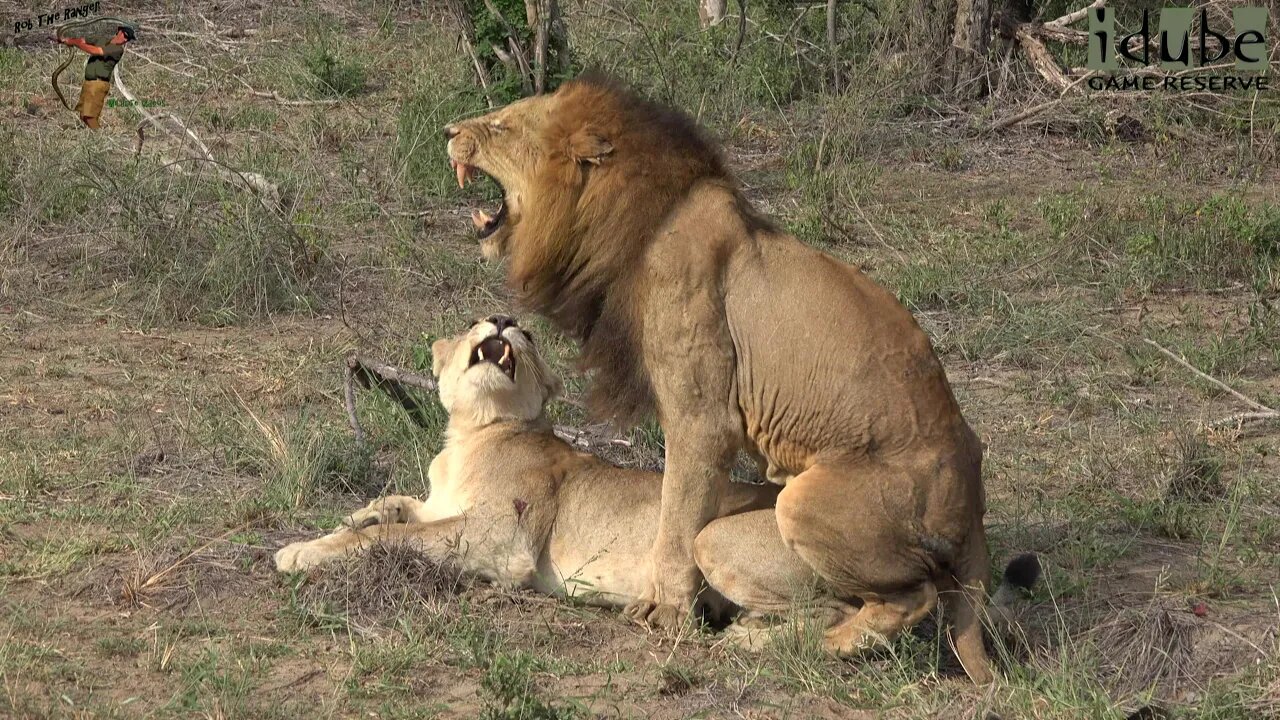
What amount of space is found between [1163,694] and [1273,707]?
0.36 meters

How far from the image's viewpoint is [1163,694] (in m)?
4.92

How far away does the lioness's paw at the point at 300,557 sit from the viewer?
17.6ft

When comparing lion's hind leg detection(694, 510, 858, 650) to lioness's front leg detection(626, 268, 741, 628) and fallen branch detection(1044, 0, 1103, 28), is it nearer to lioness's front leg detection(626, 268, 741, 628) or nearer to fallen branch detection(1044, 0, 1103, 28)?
lioness's front leg detection(626, 268, 741, 628)

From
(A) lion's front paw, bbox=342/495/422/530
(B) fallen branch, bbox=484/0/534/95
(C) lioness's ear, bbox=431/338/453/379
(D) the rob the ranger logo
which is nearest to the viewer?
(A) lion's front paw, bbox=342/495/422/530

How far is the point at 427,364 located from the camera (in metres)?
7.25

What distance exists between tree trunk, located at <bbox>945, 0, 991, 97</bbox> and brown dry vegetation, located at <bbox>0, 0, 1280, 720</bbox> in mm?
411

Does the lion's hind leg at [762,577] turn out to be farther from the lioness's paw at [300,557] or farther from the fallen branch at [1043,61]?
the fallen branch at [1043,61]

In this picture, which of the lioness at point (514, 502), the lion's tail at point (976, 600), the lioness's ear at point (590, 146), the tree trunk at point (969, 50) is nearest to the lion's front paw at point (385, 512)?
the lioness at point (514, 502)

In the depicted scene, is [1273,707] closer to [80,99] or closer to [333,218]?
[333,218]

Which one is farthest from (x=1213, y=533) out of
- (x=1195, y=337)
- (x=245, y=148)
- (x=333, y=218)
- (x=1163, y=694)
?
(x=245, y=148)

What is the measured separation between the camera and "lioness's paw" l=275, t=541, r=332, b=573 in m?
5.38

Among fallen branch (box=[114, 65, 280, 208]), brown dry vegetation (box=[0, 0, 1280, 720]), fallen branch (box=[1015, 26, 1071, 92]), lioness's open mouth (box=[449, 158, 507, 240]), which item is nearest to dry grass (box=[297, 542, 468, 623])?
brown dry vegetation (box=[0, 0, 1280, 720])

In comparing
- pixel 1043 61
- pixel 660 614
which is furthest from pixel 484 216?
pixel 1043 61

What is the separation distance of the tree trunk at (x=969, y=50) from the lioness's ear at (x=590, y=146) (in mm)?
7596
